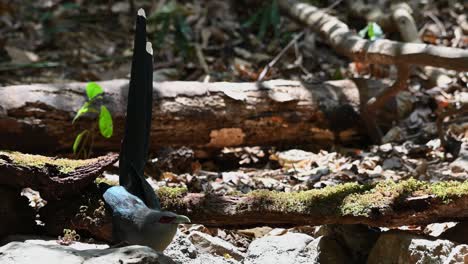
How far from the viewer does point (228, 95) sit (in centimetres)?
480

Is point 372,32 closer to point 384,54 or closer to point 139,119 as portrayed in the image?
point 384,54

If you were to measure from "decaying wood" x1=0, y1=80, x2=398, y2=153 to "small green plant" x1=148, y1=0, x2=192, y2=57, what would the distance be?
1.88 m

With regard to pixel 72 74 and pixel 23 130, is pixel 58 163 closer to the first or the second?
pixel 23 130

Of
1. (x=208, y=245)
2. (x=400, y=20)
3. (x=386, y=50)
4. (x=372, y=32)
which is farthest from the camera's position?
(x=400, y=20)

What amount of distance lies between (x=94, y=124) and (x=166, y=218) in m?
2.36

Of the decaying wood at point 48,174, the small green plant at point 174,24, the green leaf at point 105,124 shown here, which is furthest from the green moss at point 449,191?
the small green plant at point 174,24

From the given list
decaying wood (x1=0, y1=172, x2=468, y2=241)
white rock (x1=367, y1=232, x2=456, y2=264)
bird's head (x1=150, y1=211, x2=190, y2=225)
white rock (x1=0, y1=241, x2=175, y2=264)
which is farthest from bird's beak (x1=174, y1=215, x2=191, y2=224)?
white rock (x1=367, y1=232, x2=456, y2=264)

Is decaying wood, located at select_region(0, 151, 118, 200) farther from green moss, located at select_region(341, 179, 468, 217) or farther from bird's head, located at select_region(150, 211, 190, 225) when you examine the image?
green moss, located at select_region(341, 179, 468, 217)

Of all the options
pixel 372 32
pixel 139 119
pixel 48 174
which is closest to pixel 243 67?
pixel 372 32

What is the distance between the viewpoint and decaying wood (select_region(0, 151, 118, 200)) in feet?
9.16

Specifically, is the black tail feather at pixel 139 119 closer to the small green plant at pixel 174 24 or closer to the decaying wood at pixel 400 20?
the decaying wood at pixel 400 20

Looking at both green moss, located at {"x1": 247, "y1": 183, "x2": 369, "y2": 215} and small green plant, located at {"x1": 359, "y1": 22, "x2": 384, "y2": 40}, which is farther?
small green plant, located at {"x1": 359, "y1": 22, "x2": 384, "y2": 40}

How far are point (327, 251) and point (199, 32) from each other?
4.61 m

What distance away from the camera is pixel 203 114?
15.5ft
